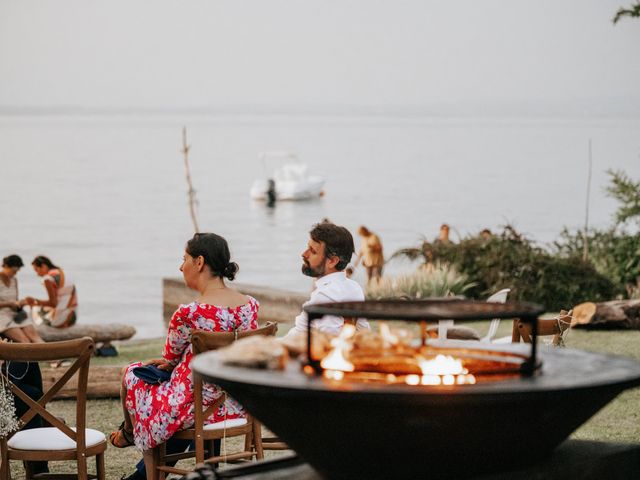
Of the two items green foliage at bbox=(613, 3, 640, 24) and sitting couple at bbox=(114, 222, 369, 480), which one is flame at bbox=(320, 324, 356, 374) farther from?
green foliage at bbox=(613, 3, 640, 24)

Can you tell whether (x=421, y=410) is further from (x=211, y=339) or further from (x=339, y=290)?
(x=339, y=290)

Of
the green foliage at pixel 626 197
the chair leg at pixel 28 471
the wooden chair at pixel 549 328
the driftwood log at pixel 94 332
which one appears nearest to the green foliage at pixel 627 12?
the green foliage at pixel 626 197

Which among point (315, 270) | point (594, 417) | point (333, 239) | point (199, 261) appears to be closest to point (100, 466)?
point (199, 261)

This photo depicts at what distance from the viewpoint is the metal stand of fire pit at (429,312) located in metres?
3.93

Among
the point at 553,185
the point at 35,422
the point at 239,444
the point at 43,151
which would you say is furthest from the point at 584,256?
the point at 43,151

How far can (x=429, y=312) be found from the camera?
404cm

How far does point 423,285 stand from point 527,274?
167 cm

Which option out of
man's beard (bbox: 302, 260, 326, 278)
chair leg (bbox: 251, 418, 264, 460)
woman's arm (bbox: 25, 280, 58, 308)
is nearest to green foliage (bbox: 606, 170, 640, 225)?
woman's arm (bbox: 25, 280, 58, 308)

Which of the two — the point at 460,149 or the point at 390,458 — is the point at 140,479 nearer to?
the point at 390,458

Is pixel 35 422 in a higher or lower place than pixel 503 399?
lower

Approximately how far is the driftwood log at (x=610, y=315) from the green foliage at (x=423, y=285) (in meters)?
2.95

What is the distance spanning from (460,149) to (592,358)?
178325 millimetres

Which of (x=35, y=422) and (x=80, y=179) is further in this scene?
(x=80, y=179)

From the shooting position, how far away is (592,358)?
451cm
